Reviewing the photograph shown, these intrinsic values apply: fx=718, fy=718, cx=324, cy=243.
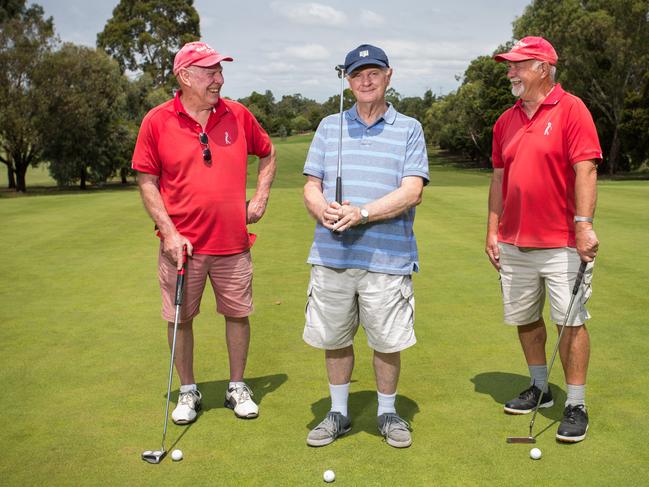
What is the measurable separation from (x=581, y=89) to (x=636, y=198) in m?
29.9

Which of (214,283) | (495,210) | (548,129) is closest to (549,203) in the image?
(548,129)

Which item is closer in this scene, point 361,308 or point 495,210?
point 361,308

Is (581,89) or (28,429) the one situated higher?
(581,89)

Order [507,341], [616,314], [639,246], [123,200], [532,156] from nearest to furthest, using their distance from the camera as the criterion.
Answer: [532,156]
[507,341]
[616,314]
[639,246]
[123,200]

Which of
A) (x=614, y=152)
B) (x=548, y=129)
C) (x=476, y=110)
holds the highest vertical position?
(x=476, y=110)

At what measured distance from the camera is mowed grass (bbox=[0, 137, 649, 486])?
3.76 meters

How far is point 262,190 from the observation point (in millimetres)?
4914

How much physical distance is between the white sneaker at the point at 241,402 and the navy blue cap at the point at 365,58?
6.96ft

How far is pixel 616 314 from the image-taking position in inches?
266

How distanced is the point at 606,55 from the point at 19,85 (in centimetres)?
3396

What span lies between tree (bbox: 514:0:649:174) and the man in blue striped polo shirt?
140 ft

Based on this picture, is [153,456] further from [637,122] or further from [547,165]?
[637,122]

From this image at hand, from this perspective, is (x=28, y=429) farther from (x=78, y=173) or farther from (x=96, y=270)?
(x=78, y=173)

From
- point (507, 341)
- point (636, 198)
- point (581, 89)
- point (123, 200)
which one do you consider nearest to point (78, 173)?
point (123, 200)
